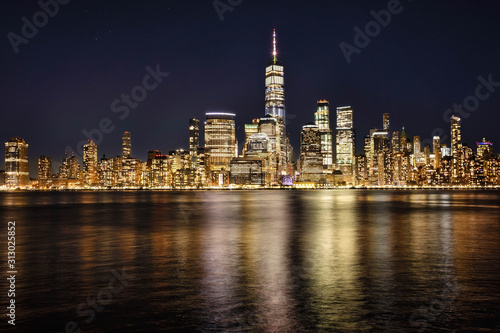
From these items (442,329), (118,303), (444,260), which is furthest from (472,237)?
(118,303)

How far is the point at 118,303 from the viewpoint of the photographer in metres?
16.0

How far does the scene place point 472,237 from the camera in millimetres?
37531

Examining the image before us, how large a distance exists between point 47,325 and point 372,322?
9.63m

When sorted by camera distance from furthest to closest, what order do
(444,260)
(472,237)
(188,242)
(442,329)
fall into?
(472,237) → (188,242) → (444,260) → (442,329)

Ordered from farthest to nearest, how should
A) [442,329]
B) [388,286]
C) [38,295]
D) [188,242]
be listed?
[188,242]
[388,286]
[38,295]
[442,329]

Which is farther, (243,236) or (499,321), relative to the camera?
(243,236)

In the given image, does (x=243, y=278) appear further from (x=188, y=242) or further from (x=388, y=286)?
(x=188, y=242)

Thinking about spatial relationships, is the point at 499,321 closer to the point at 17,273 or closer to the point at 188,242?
the point at 17,273

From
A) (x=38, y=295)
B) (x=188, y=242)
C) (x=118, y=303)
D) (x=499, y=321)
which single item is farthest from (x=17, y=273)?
(x=499, y=321)

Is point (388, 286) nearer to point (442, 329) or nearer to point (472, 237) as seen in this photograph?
point (442, 329)

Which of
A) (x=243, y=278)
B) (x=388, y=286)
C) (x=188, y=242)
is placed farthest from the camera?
(x=188, y=242)

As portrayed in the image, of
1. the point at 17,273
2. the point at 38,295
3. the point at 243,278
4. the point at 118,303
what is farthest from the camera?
the point at 17,273

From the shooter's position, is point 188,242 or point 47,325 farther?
point 188,242

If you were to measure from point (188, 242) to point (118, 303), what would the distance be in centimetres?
1872
